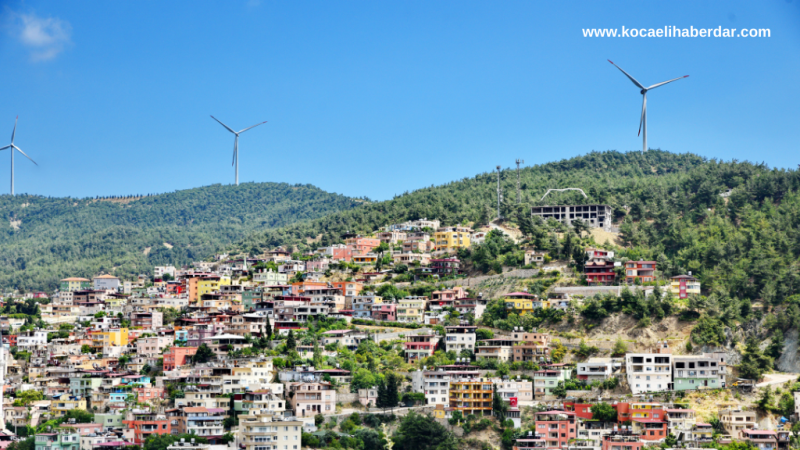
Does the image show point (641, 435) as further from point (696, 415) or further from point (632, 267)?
point (632, 267)

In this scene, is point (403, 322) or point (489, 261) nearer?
point (403, 322)

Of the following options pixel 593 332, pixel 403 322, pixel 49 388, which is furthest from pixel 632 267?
pixel 49 388

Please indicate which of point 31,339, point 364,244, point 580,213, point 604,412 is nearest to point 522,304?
point 604,412

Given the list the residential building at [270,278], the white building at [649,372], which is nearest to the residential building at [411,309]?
the residential building at [270,278]

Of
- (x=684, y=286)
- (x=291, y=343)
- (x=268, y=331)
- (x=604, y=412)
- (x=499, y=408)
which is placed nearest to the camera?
(x=604, y=412)

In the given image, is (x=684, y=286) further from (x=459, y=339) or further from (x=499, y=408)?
(x=499, y=408)

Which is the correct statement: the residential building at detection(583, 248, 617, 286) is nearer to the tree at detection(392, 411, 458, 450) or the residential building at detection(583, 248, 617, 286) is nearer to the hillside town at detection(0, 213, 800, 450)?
the hillside town at detection(0, 213, 800, 450)
